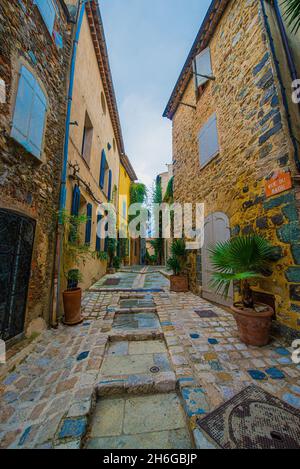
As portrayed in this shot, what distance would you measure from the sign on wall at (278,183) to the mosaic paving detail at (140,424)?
297 centimetres

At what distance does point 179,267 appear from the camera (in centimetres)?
560

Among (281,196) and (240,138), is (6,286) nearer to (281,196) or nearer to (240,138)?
(281,196)

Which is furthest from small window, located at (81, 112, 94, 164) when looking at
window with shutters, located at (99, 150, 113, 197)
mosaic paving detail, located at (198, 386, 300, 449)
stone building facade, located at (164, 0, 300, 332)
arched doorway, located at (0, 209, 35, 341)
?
mosaic paving detail, located at (198, 386, 300, 449)

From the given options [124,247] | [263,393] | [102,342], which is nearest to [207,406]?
[263,393]

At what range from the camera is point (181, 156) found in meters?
6.63

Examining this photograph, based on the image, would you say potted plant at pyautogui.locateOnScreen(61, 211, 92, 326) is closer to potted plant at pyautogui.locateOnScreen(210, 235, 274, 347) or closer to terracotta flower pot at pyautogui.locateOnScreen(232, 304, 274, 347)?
potted plant at pyautogui.locateOnScreen(210, 235, 274, 347)

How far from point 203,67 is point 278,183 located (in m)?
4.61

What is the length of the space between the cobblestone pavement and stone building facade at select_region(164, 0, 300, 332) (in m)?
0.93

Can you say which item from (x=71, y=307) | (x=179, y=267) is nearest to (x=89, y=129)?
(x=179, y=267)

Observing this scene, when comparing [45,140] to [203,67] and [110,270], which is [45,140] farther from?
[110,270]

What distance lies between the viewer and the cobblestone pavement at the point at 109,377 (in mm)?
Result: 1341

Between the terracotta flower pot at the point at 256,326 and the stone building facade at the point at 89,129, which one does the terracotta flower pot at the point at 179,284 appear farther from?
the terracotta flower pot at the point at 256,326

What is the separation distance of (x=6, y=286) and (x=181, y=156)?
6.47 meters

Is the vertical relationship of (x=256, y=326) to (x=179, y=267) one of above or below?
below
